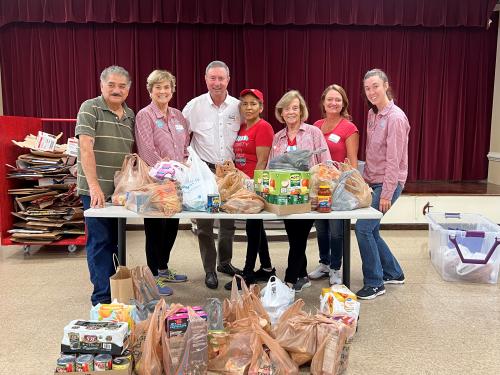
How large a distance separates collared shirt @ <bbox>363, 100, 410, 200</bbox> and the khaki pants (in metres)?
1.08

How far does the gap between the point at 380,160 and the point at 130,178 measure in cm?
157

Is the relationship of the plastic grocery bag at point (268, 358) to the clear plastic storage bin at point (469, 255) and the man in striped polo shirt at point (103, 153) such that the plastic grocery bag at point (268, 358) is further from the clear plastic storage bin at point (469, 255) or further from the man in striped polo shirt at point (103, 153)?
the clear plastic storage bin at point (469, 255)

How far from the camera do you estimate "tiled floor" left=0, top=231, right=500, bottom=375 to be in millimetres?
2119

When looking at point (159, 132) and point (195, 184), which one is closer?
point (195, 184)

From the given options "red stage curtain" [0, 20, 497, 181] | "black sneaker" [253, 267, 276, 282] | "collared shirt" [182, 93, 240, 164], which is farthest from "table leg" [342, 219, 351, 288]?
"red stage curtain" [0, 20, 497, 181]

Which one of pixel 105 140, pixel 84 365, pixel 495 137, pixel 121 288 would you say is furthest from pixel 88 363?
pixel 495 137

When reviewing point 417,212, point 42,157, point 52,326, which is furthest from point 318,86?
point 52,326

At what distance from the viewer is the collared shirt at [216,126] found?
115 inches

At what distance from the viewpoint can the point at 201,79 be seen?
17.9ft

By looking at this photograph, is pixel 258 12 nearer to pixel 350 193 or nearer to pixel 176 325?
pixel 350 193

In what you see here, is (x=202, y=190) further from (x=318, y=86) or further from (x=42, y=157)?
(x=318, y=86)

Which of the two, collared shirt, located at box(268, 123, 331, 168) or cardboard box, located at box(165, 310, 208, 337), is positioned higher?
collared shirt, located at box(268, 123, 331, 168)

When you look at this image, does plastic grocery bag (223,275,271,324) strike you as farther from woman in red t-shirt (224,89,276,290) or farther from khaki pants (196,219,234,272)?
khaki pants (196,219,234,272)

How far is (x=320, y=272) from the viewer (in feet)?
10.9
